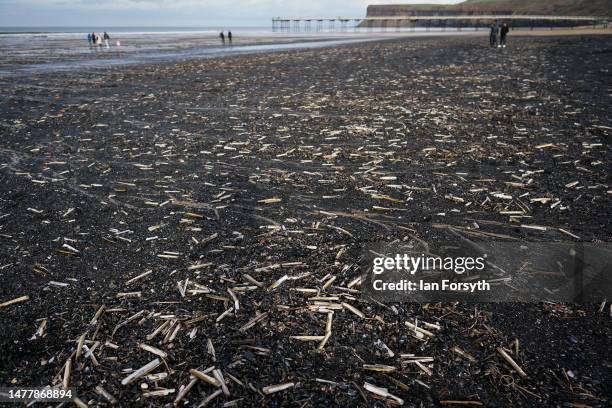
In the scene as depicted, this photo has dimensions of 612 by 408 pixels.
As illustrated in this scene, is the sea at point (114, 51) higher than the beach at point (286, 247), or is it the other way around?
the sea at point (114, 51)

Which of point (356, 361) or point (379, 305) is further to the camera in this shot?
point (379, 305)

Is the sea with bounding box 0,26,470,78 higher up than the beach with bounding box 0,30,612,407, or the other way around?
the sea with bounding box 0,26,470,78

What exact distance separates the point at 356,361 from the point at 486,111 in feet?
41.0

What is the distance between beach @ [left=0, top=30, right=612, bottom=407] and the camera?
354cm

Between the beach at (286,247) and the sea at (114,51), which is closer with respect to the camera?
the beach at (286,247)

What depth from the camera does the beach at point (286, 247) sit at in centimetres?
354

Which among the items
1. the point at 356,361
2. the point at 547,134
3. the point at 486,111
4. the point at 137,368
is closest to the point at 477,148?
the point at 547,134

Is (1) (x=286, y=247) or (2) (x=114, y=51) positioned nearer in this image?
(1) (x=286, y=247)

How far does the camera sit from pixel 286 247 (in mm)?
5633

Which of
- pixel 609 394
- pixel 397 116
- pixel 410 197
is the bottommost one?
pixel 609 394

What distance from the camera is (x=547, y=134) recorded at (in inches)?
408

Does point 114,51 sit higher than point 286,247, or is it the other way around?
point 114,51

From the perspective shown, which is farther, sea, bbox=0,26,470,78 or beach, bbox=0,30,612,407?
sea, bbox=0,26,470,78

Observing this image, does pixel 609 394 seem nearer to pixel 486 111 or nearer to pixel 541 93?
pixel 486 111
